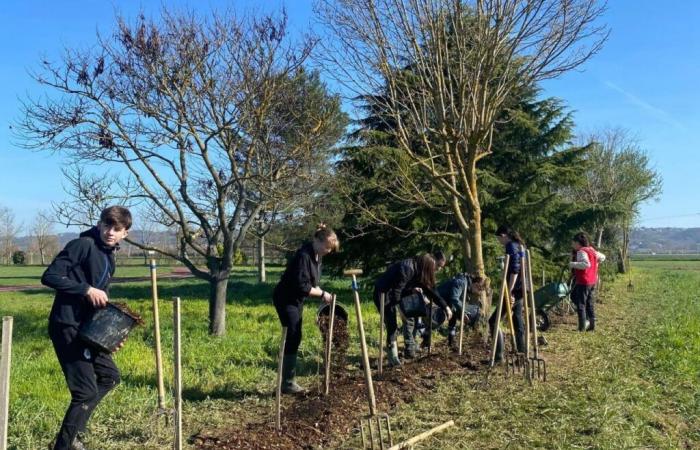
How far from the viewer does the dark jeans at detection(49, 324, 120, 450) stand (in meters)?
3.97

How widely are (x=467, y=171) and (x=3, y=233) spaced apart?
73626mm

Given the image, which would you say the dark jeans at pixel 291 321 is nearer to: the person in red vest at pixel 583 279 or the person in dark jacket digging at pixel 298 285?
the person in dark jacket digging at pixel 298 285

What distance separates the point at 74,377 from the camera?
401 cm

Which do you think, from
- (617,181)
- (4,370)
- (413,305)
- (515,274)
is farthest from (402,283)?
(617,181)

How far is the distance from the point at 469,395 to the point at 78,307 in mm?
3610

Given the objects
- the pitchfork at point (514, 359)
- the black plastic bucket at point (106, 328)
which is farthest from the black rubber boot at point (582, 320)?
the black plastic bucket at point (106, 328)

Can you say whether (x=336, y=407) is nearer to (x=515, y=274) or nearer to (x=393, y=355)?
(x=393, y=355)

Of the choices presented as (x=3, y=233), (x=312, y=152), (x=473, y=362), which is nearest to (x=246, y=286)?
(x=312, y=152)

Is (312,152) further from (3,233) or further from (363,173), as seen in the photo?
(3,233)

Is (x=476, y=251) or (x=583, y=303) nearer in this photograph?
(x=476, y=251)

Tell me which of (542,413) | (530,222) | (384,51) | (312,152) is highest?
(384,51)

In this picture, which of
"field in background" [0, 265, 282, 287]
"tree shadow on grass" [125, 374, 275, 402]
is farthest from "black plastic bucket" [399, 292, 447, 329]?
"field in background" [0, 265, 282, 287]

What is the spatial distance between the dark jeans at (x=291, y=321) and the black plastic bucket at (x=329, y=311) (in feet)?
0.62

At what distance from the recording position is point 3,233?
69562 mm
